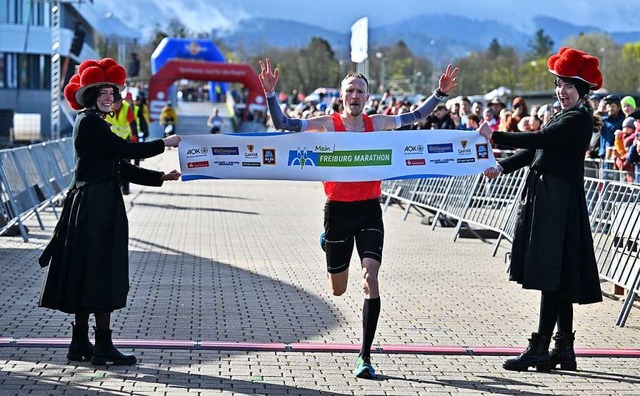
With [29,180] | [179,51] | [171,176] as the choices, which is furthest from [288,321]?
[179,51]

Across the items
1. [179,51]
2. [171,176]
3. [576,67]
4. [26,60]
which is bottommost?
[171,176]

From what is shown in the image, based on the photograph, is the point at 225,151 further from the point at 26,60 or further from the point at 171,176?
the point at 26,60

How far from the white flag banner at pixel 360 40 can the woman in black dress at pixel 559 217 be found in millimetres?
21206

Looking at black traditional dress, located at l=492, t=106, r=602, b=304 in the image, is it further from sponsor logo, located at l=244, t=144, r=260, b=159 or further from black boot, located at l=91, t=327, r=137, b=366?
black boot, located at l=91, t=327, r=137, b=366

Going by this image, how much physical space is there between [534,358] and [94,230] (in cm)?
305

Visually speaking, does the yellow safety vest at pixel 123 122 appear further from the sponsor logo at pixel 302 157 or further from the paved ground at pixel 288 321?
the sponsor logo at pixel 302 157

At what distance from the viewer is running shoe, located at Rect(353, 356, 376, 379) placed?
7441mm

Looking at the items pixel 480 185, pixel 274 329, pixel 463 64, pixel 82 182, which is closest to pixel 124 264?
pixel 82 182

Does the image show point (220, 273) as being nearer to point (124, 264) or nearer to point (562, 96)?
point (124, 264)

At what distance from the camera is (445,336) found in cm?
902

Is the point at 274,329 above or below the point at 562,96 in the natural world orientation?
below

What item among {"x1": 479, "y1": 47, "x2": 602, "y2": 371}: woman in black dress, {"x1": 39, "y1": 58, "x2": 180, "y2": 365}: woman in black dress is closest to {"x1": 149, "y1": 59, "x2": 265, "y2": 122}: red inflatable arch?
{"x1": 39, "y1": 58, "x2": 180, "y2": 365}: woman in black dress

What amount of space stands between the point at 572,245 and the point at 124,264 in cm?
299

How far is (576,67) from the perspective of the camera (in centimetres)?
771
